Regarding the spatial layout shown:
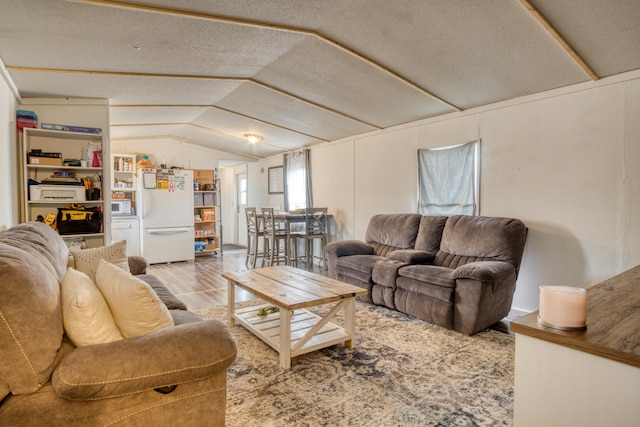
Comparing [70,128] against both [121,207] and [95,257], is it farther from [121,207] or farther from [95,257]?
[121,207]

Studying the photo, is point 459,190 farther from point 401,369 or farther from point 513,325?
point 513,325

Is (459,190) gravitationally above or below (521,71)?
below

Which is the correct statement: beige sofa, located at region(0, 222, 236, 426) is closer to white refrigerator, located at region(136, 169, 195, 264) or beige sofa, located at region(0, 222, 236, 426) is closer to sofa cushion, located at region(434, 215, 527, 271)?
sofa cushion, located at region(434, 215, 527, 271)

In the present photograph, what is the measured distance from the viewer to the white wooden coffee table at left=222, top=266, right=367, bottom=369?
7.55 ft

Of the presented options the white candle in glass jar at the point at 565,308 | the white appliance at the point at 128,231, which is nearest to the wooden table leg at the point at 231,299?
A: the white candle in glass jar at the point at 565,308

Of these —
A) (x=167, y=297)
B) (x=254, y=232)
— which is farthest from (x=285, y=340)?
(x=254, y=232)

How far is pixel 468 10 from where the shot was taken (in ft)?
7.32

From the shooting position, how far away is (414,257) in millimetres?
3578

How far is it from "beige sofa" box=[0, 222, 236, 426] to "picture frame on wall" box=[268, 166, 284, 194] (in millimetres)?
5966

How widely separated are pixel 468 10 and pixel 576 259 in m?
2.37

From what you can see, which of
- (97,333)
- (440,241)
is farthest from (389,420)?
(440,241)

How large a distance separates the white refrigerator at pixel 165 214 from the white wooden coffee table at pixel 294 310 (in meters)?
3.66

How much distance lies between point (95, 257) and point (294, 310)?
153 centimetres

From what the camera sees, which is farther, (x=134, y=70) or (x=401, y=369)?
(x=134, y=70)
